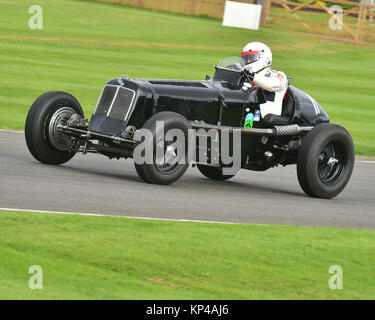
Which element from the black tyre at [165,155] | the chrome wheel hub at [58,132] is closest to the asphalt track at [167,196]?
the black tyre at [165,155]

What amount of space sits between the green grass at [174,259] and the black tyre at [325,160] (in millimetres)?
1854

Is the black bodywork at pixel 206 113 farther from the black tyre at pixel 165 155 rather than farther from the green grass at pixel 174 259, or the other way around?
the green grass at pixel 174 259

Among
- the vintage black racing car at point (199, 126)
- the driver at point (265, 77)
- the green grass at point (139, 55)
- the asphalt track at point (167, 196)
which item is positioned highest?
the driver at point (265, 77)

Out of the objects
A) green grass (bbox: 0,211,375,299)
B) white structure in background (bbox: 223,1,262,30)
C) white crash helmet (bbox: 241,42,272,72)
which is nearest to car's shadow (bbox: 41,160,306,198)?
white crash helmet (bbox: 241,42,272,72)

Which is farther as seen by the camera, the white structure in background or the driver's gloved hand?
the white structure in background

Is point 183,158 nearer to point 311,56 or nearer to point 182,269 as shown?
point 182,269

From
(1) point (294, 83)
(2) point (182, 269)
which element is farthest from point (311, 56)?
(2) point (182, 269)

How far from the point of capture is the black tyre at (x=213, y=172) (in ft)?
38.1

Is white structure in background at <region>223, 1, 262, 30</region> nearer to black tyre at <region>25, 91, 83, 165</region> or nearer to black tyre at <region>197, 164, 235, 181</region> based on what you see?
black tyre at <region>197, 164, 235, 181</region>

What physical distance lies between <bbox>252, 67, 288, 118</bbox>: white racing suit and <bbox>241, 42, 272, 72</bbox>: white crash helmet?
0.26ft

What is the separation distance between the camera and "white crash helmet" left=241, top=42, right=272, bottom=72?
35.8 feet

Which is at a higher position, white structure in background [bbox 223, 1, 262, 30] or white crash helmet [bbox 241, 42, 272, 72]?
white crash helmet [bbox 241, 42, 272, 72]

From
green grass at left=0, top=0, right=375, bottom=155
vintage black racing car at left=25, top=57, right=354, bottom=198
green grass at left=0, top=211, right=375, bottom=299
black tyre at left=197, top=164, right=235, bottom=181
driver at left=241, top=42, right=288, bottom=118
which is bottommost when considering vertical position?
green grass at left=0, top=0, right=375, bottom=155

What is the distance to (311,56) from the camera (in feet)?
112
